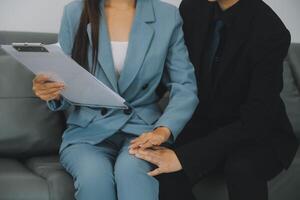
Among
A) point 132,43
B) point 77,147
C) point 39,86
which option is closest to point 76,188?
point 77,147

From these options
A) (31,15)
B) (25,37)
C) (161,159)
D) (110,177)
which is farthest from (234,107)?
(31,15)

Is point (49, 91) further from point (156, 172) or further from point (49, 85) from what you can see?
point (156, 172)

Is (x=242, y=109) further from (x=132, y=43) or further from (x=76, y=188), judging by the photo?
(x=76, y=188)

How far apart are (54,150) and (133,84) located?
391 millimetres

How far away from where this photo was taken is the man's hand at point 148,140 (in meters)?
1.32

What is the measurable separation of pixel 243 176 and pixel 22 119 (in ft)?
2.36

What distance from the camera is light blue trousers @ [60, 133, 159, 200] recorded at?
126 centimetres

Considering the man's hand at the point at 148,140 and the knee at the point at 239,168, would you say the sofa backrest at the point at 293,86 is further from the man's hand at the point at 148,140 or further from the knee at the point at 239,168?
the man's hand at the point at 148,140

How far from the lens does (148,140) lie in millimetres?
1319

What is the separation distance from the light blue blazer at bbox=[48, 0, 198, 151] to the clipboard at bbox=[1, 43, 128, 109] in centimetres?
5

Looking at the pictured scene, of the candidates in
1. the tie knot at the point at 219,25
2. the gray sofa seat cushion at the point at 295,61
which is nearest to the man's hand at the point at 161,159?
the tie knot at the point at 219,25

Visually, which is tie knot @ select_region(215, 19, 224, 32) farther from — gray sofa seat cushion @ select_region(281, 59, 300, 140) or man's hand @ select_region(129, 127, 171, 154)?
gray sofa seat cushion @ select_region(281, 59, 300, 140)

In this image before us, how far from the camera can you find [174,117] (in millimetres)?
1391

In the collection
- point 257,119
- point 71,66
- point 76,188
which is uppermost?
point 71,66
